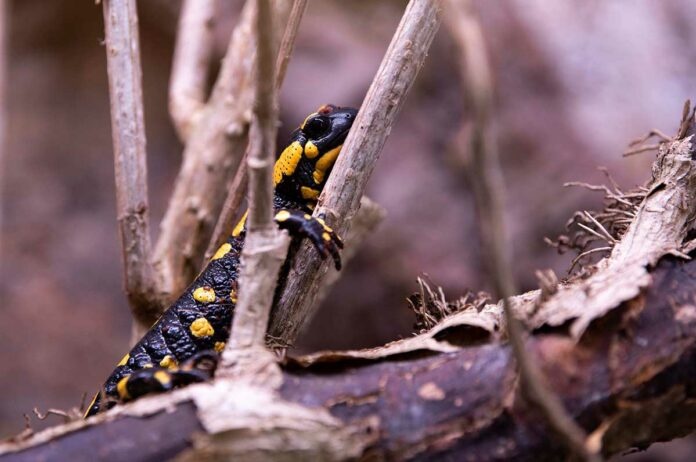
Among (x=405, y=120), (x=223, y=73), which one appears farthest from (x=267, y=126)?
(x=405, y=120)

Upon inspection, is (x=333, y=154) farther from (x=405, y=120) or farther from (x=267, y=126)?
(x=405, y=120)

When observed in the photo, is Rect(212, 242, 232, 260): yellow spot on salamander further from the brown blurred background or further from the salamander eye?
the brown blurred background

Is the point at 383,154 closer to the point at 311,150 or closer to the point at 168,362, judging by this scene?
the point at 311,150

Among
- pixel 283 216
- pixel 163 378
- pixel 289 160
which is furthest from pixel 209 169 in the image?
pixel 163 378

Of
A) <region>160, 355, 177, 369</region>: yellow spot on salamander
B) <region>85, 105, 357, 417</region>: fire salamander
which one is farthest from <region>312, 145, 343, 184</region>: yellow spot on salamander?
<region>160, 355, 177, 369</region>: yellow spot on salamander

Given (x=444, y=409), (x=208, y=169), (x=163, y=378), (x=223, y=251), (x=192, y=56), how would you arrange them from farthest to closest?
(x=192, y=56)
(x=208, y=169)
(x=223, y=251)
(x=163, y=378)
(x=444, y=409)
